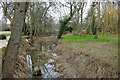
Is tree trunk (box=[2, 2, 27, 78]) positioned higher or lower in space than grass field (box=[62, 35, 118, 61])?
higher

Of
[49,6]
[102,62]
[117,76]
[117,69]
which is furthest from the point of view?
[49,6]

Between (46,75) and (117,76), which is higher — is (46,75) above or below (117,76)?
below

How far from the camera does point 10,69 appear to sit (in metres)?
3.55

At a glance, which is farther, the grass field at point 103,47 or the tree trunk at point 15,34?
the grass field at point 103,47

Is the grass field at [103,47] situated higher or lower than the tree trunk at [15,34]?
lower

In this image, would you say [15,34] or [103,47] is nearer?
[15,34]

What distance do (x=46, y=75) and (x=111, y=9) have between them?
4.70 metres

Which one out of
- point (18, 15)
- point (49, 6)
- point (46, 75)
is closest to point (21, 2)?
point (18, 15)

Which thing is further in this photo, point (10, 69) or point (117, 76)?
point (117, 76)

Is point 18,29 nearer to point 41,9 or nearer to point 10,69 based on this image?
point 10,69

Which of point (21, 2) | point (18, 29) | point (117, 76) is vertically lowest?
point (117, 76)

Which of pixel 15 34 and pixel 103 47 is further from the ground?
pixel 15 34

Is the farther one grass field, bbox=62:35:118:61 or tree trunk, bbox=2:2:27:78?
grass field, bbox=62:35:118:61

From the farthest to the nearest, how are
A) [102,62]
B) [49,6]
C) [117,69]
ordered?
[49,6]
[102,62]
[117,69]
